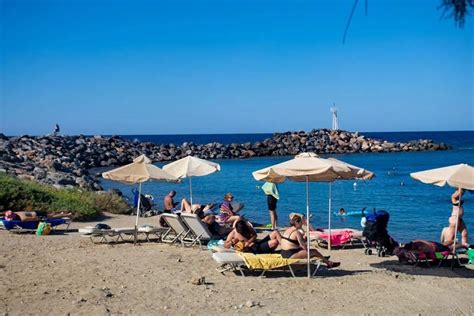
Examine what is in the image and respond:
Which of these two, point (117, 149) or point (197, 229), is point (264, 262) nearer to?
point (197, 229)

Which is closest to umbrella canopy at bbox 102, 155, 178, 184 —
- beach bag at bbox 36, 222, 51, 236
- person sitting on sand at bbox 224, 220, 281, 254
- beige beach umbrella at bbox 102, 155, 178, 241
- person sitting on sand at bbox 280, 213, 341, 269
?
beige beach umbrella at bbox 102, 155, 178, 241

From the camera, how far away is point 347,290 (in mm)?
8312

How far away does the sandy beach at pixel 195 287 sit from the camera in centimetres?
730

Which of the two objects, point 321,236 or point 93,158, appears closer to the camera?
point 321,236

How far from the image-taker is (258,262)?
889cm

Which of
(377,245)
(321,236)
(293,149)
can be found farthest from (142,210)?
(293,149)

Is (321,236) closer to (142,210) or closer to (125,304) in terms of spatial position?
(125,304)

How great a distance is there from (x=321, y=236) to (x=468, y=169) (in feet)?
12.0

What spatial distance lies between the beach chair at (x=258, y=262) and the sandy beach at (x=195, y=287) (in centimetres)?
17

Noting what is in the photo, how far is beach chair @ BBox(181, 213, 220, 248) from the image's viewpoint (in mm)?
11609

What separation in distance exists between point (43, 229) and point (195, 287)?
6088 millimetres

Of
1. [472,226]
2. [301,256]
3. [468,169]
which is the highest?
[468,169]

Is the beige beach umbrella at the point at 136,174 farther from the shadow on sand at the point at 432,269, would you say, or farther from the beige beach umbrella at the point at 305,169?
the shadow on sand at the point at 432,269

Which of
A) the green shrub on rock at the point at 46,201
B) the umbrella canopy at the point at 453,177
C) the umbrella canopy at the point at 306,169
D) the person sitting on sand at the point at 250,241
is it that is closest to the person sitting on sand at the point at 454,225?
the umbrella canopy at the point at 453,177
